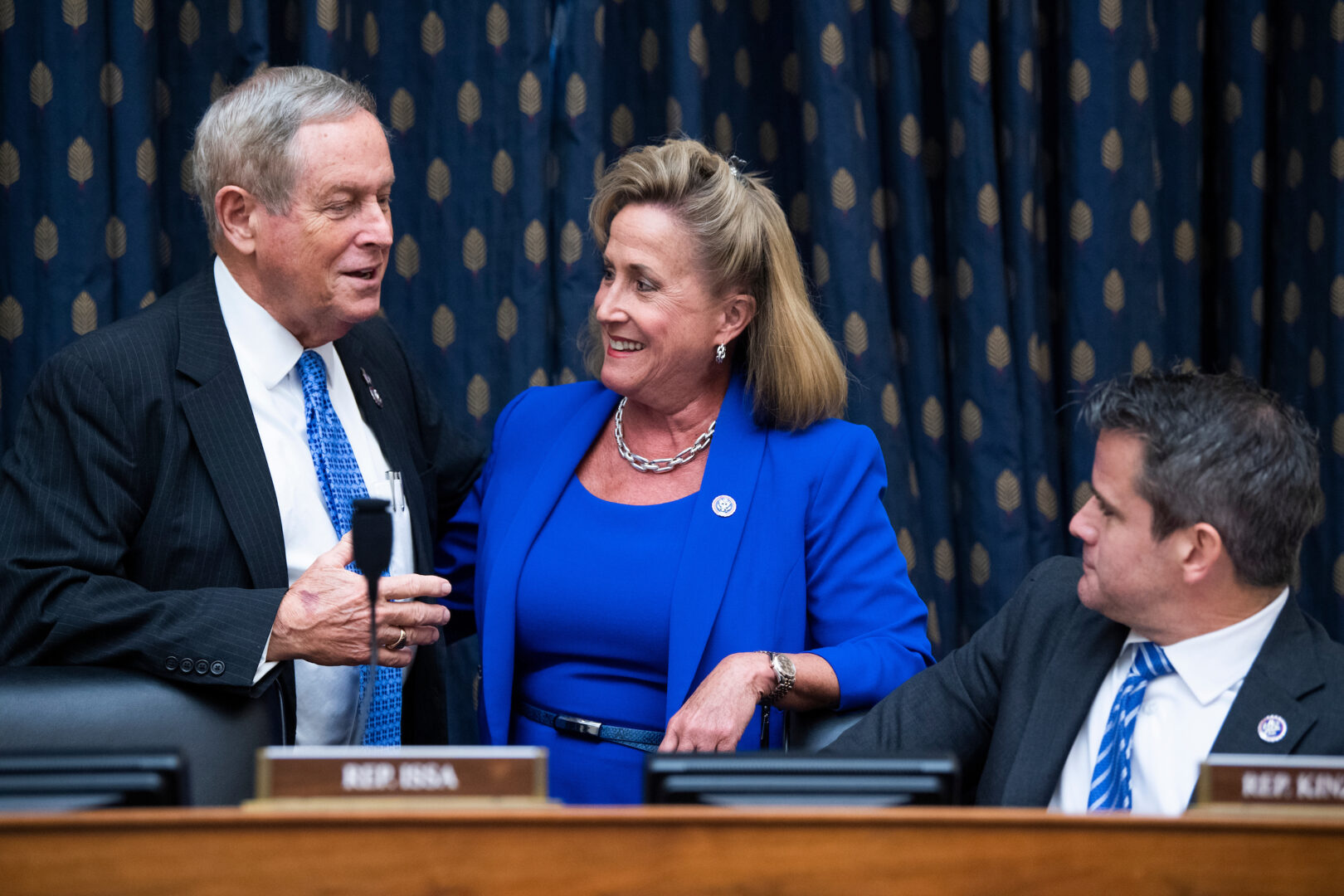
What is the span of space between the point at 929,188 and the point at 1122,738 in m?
1.87

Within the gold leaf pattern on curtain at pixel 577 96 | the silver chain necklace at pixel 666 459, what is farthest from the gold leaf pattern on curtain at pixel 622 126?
the silver chain necklace at pixel 666 459

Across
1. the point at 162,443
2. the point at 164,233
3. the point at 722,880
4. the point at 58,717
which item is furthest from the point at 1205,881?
the point at 164,233

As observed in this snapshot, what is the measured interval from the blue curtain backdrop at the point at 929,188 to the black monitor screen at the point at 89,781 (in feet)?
5.85

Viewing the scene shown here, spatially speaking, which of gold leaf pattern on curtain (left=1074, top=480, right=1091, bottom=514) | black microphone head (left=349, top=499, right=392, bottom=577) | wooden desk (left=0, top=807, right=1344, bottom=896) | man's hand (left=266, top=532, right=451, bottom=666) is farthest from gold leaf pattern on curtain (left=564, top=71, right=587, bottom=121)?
wooden desk (left=0, top=807, right=1344, bottom=896)

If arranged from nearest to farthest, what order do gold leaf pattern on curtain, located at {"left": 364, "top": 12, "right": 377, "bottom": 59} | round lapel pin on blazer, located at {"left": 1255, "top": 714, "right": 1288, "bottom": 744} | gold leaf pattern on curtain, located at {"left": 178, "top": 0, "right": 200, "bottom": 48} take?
round lapel pin on blazer, located at {"left": 1255, "top": 714, "right": 1288, "bottom": 744} < gold leaf pattern on curtain, located at {"left": 178, "top": 0, "right": 200, "bottom": 48} < gold leaf pattern on curtain, located at {"left": 364, "top": 12, "right": 377, "bottom": 59}

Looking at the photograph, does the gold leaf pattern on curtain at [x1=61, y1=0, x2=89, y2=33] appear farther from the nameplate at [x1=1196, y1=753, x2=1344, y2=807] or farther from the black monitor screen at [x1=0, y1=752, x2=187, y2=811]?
the nameplate at [x1=1196, y1=753, x2=1344, y2=807]

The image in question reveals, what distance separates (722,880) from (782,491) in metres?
1.09

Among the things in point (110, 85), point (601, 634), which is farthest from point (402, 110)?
point (601, 634)

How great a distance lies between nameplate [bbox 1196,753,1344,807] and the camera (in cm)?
113

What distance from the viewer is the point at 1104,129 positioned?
298cm

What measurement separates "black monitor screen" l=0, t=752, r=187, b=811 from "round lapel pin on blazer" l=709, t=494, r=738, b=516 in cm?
112

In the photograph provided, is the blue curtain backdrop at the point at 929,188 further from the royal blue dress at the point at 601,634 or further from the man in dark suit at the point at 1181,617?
the man in dark suit at the point at 1181,617

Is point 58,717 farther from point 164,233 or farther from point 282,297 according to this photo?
point 164,233

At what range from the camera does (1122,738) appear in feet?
5.24
